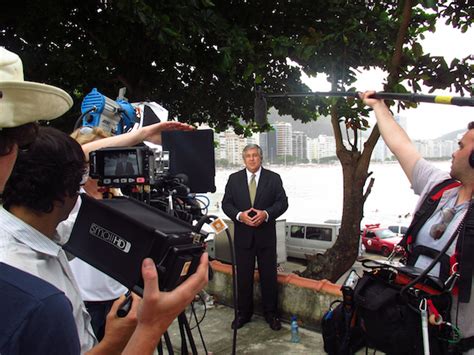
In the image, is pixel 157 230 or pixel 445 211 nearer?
pixel 157 230

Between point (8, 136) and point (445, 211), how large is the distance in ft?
5.55

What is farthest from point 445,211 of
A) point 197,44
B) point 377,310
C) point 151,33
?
point 197,44

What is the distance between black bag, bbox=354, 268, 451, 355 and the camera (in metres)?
1.60

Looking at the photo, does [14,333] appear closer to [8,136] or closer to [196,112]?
[8,136]

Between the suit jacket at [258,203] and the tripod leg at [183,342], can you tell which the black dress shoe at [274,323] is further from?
the tripod leg at [183,342]

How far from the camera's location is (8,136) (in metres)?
0.77

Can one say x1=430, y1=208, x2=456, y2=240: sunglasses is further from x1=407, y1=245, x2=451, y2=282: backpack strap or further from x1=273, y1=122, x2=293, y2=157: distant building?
x1=273, y1=122, x2=293, y2=157: distant building

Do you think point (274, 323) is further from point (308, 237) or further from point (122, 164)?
point (308, 237)

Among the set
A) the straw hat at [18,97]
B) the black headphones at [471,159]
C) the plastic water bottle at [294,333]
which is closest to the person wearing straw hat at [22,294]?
the straw hat at [18,97]

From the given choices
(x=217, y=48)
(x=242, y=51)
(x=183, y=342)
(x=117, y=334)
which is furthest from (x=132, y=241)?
(x=217, y=48)

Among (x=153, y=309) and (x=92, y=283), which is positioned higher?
(x=153, y=309)

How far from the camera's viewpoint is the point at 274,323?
12.0 feet

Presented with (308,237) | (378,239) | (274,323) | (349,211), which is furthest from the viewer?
(378,239)

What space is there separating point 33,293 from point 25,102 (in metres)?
0.37
